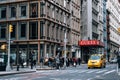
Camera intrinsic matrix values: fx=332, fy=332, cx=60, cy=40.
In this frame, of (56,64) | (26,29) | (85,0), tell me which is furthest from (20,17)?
(85,0)

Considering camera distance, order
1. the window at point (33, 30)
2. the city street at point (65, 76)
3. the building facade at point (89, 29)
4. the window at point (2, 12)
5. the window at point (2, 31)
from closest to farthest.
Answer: the city street at point (65, 76) < the window at point (33, 30) < the window at point (2, 31) < the window at point (2, 12) < the building facade at point (89, 29)

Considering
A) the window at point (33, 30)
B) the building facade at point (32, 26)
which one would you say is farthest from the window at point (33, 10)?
the window at point (33, 30)

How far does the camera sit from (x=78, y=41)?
81188 millimetres

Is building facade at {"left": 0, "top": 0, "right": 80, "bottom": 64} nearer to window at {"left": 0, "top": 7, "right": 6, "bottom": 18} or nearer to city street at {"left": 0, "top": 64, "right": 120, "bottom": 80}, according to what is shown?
window at {"left": 0, "top": 7, "right": 6, "bottom": 18}

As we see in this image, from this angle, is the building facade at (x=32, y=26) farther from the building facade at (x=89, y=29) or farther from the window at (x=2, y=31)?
the building facade at (x=89, y=29)

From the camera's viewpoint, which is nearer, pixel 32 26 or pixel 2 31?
pixel 32 26

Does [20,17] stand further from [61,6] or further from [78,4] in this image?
[78,4]

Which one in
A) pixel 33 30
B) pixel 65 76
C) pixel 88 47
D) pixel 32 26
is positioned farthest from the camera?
pixel 88 47

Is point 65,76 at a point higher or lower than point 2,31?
lower

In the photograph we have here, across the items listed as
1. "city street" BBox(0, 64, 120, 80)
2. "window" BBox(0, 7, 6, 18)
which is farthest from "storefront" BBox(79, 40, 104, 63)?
"city street" BBox(0, 64, 120, 80)

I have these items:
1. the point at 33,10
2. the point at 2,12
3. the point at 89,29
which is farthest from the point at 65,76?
the point at 89,29

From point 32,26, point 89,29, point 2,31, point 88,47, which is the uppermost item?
point 89,29

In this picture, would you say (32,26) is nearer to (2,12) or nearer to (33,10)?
(33,10)

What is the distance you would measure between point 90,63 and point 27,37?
56.6ft
